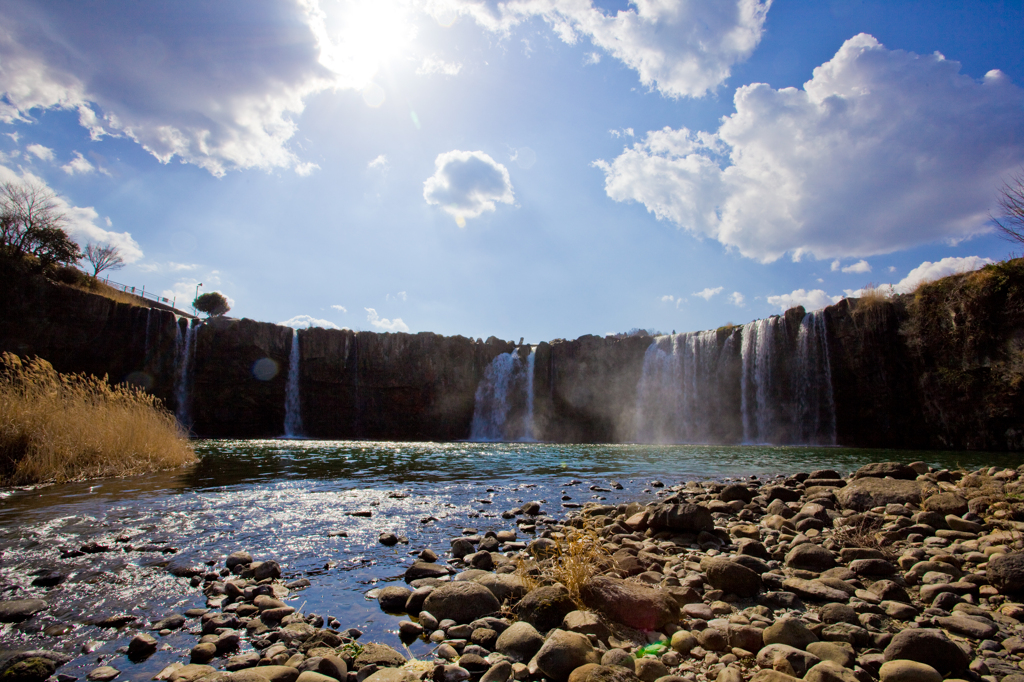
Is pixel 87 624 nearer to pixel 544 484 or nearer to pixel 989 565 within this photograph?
pixel 989 565

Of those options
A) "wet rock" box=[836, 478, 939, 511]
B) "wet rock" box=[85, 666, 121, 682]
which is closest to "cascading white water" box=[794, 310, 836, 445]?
"wet rock" box=[836, 478, 939, 511]

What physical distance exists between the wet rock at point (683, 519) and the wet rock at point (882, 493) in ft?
8.94

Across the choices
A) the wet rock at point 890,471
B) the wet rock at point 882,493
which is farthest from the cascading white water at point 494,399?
the wet rock at point 882,493

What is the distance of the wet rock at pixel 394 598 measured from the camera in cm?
448

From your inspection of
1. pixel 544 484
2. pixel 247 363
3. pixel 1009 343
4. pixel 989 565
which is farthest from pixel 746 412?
pixel 247 363

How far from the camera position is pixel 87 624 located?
4.06 meters

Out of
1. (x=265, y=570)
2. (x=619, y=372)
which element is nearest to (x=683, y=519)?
(x=265, y=570)

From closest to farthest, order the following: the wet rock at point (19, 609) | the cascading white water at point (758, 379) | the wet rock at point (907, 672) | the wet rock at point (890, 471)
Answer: the wet rock at point (907, 672) < the wet rock at point (19, 609) < the wet rock at point (890, 471) < the cascading white water at point (758, 379)

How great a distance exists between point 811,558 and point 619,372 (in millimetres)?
38328

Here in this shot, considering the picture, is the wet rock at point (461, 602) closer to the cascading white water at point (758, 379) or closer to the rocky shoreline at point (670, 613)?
the rocky shoreline at point (670, 613)

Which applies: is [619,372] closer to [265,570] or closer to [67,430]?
Answer: [67,430]

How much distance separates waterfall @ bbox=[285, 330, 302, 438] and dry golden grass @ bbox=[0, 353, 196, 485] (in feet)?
100

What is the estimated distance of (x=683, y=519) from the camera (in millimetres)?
6547

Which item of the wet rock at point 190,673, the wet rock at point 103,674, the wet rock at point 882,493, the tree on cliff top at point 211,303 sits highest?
the tree on cliff top at point 211,303
